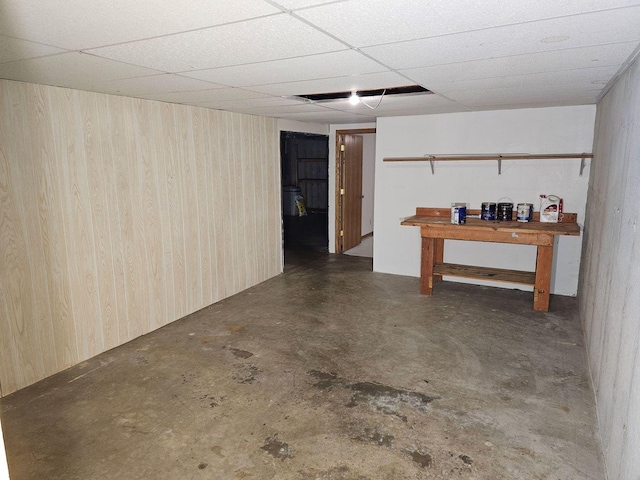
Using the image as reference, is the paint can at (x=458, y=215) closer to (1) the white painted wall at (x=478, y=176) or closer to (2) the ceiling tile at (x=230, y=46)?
(1) the white painted wall at (x=478, y=176)

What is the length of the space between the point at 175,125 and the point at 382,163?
2864mm

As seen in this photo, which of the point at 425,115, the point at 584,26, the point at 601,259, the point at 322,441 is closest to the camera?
the point at 584,26

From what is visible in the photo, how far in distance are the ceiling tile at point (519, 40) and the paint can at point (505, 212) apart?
2767 mm

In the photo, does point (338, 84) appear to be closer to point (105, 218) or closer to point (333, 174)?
point (105, 218)

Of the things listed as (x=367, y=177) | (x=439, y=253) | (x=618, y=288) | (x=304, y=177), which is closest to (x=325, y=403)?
(x=618, y=288)

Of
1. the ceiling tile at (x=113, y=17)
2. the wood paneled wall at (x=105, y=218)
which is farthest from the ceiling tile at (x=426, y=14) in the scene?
the wood paneled wall at (x=105, y=218)

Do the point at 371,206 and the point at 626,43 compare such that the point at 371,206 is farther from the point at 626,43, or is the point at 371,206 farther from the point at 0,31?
the point at 0,31

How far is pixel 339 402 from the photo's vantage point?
2.81 m

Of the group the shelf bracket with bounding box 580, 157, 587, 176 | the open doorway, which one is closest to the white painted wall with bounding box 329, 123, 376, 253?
the shelf bracket with bounding box 580, 157, 587, 176

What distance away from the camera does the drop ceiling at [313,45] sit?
1.64 metres

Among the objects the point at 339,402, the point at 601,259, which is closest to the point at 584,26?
the point at 601,259

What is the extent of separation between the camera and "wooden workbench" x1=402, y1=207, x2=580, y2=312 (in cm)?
435

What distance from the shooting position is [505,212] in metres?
4.82

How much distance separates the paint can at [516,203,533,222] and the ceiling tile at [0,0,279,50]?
4008mm
